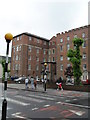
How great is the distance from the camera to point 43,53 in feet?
199

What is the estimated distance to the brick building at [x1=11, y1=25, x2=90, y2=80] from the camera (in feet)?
153

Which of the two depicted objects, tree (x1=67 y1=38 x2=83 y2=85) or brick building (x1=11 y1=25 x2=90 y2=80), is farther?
brick building (x1=11 y1=25 x2=90 y2=80)

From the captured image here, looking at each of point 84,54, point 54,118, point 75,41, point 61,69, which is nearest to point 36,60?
Result: point 61,69

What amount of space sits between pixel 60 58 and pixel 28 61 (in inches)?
451

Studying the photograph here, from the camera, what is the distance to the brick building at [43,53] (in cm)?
4660

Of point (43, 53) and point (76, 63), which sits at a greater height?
point (43, 53)

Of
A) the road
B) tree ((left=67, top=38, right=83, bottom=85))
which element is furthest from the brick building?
the road

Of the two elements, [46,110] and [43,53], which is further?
[43,53]

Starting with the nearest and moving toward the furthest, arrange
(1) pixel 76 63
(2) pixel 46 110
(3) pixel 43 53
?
(2) pixel 46 110 < (1) pixel 76 63 < (3) pixel 43 53

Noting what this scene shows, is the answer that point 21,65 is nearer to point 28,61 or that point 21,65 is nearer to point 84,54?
point 28,61

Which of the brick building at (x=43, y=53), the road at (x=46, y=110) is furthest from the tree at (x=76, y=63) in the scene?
the brick building at (x=43, y=53)

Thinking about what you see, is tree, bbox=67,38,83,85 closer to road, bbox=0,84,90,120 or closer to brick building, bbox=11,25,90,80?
road, bbox=0,84,90,120

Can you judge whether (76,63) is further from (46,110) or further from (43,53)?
(43,53)

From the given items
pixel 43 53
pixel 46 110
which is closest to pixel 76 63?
pixel 46 110
